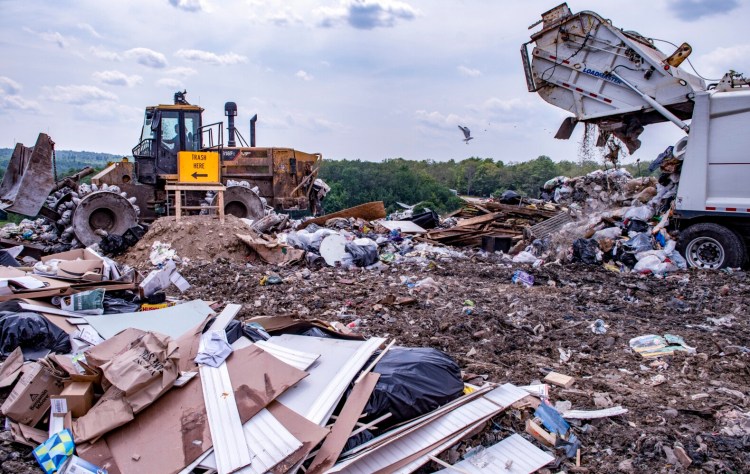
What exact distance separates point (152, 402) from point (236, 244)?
251 inches

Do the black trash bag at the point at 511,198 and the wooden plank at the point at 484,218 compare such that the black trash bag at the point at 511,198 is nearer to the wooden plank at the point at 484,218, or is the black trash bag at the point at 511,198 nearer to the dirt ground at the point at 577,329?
the wooden plank at the point at 484,218

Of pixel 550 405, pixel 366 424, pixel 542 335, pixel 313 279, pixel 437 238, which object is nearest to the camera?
pixel 366 424

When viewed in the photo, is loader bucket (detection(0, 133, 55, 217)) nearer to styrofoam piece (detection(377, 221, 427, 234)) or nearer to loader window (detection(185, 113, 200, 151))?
loader window (detection(185, 113, 200, 151))

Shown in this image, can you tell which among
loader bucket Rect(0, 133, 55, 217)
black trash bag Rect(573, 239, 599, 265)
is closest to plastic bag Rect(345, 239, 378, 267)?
black trash bag Rect(573, 239, 599, 265)

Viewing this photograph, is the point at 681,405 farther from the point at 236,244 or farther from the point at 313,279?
the point at 236,244

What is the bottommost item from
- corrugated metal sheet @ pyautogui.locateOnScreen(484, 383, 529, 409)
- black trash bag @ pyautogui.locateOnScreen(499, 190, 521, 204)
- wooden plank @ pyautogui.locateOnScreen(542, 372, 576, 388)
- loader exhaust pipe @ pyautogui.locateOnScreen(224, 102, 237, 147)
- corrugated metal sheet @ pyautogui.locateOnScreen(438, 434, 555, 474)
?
corrugated metal sheet @ pyautogui.locateOnScreen(438, 434, 555, 474)

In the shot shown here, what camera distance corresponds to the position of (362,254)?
8.80 m

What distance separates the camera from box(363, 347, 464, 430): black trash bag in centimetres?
321

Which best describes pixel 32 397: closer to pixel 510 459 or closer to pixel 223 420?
pixel 223 420

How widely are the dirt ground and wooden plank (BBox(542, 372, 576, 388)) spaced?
69mm

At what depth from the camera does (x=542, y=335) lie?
526 cm

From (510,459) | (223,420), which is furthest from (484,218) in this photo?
(223,420)

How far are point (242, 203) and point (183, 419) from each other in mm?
9056

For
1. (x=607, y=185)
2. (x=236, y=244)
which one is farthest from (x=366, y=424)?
(x=607, y=185)
